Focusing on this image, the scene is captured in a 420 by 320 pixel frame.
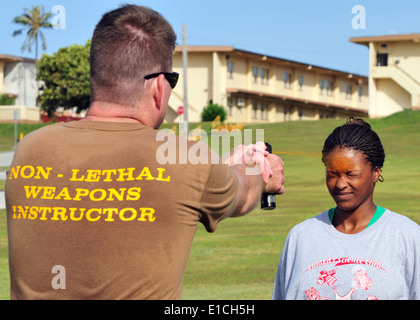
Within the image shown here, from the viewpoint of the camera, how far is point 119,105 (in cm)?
352

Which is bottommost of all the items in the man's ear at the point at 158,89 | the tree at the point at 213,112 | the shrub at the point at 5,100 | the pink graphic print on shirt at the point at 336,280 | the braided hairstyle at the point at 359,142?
the pink graphic print on shirt at the point at 336,280

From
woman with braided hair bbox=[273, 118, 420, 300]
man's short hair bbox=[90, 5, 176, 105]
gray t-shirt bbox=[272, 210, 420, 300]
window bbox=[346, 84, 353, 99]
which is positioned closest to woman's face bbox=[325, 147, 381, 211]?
woman with braided hair bbox=[273, 118, 420, 300]

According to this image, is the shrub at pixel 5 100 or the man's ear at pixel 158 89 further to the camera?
the shrub at pixel 5 100

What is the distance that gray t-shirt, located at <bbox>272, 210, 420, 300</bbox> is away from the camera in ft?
14.9

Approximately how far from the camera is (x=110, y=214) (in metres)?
3.24

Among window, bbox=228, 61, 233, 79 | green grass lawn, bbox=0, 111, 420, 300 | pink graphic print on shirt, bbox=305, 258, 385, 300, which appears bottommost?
green grass lawn, bbox=0, 111, 420, 300

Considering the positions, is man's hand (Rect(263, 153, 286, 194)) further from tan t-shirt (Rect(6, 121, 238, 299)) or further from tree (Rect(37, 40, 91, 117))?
tree (Rect(37, 40, 91, 117))

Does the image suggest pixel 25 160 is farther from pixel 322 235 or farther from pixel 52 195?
pixel 322 235

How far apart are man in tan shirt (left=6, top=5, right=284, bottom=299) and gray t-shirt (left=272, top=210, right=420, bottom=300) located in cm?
120

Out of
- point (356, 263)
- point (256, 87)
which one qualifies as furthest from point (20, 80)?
point (356, 263)

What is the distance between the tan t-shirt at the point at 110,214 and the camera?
3227 millimetres

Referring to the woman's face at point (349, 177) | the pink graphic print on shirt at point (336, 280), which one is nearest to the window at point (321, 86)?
the woman's face at point (349, 177)

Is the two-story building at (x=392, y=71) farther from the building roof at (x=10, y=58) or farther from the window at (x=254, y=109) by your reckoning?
the building roof at (x=10, y=58)

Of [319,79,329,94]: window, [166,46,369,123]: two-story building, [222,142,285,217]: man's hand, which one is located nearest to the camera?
[222,142,285,217]: man's hand
